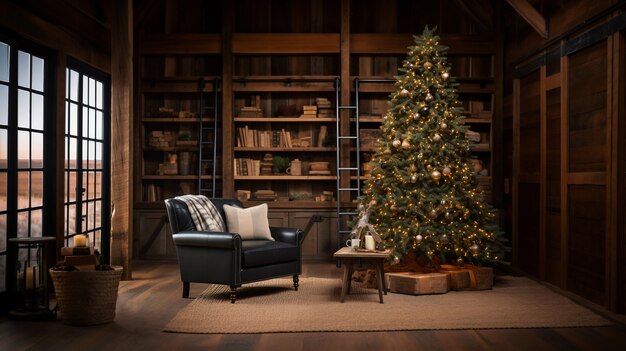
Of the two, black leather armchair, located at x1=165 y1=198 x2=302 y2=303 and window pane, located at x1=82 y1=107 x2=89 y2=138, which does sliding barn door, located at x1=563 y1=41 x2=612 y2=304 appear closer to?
black leather armchair, located at x1=165 y1=198 x2=302 y2=303

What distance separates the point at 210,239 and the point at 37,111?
6.11 feet

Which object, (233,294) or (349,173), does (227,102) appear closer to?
(349,173)

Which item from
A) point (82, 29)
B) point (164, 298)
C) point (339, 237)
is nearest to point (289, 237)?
point (164, 298)

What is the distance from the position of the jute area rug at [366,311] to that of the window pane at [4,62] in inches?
90.1

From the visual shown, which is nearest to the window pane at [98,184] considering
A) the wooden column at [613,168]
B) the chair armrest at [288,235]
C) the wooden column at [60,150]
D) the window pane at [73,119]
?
the window pane at [73,119]

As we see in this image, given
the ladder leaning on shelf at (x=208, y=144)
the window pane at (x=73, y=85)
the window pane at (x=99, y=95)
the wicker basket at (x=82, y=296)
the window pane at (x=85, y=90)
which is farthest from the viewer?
the ladder leaning on shelf at (x=208, y=144)

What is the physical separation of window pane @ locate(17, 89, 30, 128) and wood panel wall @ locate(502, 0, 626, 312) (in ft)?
15.4

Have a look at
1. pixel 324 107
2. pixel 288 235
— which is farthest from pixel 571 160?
pixel 324 107

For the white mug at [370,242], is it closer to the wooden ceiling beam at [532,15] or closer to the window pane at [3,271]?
the wooden ceiling beam at [532,15]

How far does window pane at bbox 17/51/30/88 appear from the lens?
6020mm

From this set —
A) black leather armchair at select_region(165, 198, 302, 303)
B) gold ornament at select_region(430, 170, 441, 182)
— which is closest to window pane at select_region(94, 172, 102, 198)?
black leather armchair at select_region(165, 198, 302, 303)

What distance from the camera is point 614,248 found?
576 cm

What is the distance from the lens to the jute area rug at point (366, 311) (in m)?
5.29

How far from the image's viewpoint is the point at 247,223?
23.1ft
